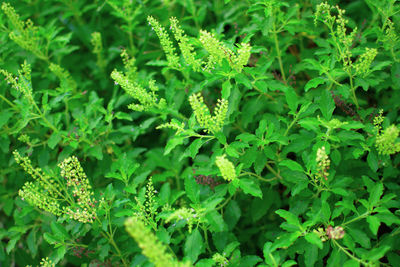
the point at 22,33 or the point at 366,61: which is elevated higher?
the point at 22,33

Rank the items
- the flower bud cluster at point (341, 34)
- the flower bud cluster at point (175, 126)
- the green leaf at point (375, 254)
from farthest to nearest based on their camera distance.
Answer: the flower bud cluster at point (341, 34)
the flower bud cluster at point (175, 126)
the green leaf at point (375, 254)

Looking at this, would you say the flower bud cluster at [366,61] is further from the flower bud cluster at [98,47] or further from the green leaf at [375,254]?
the flower bud cluster at [98,47]

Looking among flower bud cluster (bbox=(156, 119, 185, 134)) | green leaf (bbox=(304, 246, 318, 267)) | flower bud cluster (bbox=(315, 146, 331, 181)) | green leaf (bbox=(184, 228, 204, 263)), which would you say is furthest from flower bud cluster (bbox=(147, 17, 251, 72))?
green leaf (bbox=(304, 246, 318, 267))

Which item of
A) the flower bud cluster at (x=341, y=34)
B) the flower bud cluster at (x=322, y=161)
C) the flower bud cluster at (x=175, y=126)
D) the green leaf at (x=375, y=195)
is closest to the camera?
the flower bud cluster at (x=322, y=161)

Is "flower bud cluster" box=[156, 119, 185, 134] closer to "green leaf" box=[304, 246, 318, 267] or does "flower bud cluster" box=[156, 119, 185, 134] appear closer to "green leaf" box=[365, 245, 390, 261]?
"green leaf" box=[304, 246, 318, 267]

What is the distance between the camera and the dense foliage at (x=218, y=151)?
2.13 meters

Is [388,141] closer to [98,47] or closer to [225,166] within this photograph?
[225,166]

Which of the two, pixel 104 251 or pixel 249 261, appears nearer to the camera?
pixel 249 261

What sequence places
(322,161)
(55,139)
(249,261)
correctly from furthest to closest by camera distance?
1. (55,139)
2. (249,261)
3. (322,161)

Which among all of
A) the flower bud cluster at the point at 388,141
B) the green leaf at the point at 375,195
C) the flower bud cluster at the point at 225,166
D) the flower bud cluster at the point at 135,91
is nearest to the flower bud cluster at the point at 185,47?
the flower bud cluster at the point at 135,91

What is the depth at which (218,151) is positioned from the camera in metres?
2.24

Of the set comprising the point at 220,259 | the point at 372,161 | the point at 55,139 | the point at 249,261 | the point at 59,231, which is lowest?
the point at 249,261

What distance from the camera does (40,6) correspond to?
14.0ft

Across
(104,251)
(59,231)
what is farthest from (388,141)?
(59,231)
